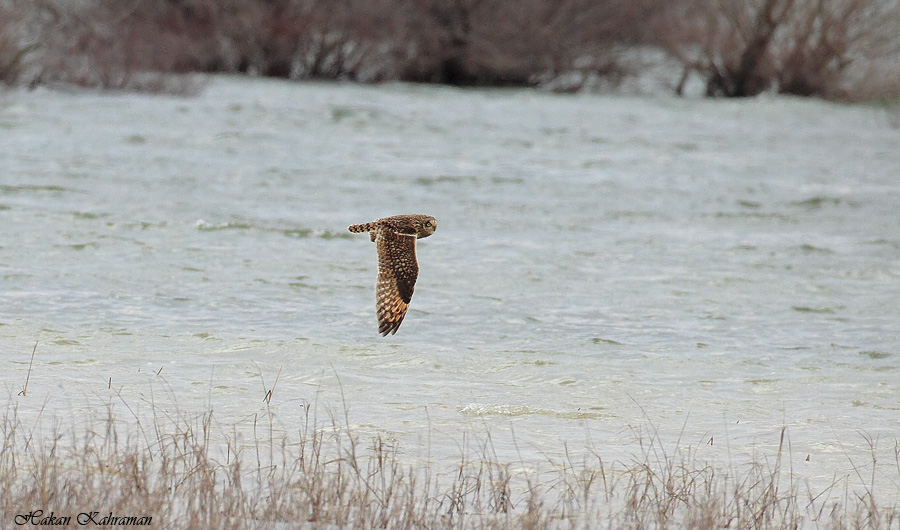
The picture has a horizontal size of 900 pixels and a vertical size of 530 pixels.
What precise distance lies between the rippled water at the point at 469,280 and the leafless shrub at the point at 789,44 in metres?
5.89

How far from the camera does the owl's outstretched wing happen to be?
662cm

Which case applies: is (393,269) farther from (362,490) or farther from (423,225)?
(362,490)

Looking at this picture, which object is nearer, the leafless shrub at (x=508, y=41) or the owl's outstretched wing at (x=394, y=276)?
the owl's outstretched wing at (x=394, y=276)

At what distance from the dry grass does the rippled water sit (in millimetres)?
396

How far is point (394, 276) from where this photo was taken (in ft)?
22.0

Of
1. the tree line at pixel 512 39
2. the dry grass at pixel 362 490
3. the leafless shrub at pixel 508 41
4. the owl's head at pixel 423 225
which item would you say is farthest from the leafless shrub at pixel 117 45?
the dry grass at pixel 362 490

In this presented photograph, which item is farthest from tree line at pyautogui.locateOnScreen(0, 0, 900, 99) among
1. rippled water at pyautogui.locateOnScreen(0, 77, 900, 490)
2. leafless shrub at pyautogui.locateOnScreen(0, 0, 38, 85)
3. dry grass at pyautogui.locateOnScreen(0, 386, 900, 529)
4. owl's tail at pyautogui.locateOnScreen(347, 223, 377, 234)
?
dry grass at pyautogui.locateOnScreen(0, 386, 900, 529)

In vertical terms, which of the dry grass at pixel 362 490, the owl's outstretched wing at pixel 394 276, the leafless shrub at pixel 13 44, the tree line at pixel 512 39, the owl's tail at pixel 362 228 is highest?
the tree line at pixel 512 39

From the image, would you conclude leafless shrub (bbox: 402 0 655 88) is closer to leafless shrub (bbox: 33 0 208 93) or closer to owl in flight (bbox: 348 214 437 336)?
leafless shrub (bbox: 33 0 208 93)

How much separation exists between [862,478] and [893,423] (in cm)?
127

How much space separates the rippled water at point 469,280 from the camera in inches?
287

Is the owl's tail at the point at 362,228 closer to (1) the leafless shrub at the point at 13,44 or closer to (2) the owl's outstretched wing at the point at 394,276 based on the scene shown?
(2) the owl's outstretched wing at the point at 394,276

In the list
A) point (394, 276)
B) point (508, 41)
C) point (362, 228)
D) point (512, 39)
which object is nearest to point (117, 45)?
point (508, 41)

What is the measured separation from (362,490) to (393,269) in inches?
57.5
